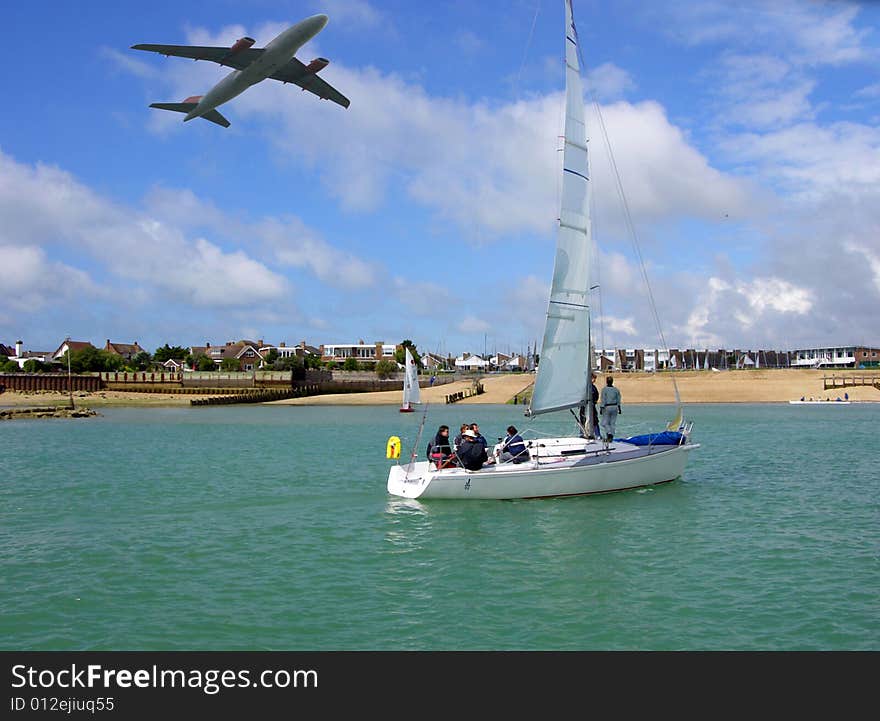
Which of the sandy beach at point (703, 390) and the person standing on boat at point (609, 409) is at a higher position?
the person standing on boat at point (609, 409)

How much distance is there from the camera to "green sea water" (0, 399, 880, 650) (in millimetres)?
12250

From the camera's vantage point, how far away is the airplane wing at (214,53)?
38.1 m

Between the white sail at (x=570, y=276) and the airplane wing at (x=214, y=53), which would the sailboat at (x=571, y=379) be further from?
the airplane wing at (x=214, y=53)

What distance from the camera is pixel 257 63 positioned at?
37.3 metres

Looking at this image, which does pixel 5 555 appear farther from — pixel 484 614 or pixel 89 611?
pixel 484 614

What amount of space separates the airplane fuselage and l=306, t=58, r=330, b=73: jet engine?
274 centimetres

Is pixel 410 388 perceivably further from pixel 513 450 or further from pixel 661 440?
pixel 513 450

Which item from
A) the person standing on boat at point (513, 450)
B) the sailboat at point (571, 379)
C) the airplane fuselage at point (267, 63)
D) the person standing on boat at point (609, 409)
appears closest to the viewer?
the sailboat at point (571, 379)

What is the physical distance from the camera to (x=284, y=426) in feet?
216

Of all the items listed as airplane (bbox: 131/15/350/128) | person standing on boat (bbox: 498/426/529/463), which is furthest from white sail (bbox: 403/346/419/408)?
person standing on boat (bbox: 498/426/529/463)

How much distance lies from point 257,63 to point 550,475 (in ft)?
86.4

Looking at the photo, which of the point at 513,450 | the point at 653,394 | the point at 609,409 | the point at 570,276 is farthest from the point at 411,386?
the point at 513,450

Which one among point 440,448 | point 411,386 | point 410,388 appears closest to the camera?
point 440,448

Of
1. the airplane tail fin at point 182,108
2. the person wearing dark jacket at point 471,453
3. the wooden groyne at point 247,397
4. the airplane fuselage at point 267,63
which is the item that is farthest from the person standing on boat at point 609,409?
the wooden groyne at point 247,397
